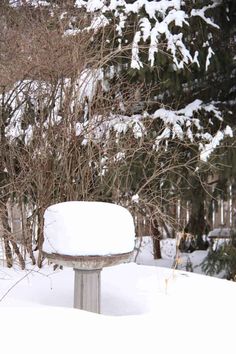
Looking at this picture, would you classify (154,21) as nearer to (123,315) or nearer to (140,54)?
(140,54)

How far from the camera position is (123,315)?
12.0ft

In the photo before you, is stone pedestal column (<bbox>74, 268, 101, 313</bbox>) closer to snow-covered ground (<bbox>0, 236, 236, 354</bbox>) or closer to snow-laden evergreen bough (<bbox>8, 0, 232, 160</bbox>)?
snow-covered ground (<bbox>0, 236, 236, 354</bbox>)

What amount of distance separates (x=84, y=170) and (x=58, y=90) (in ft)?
2.88

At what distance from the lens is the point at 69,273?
4641mm

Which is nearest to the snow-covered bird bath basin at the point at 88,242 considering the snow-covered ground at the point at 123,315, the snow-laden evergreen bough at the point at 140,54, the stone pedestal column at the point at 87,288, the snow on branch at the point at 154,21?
the stone pedestal column at the point at 87,288

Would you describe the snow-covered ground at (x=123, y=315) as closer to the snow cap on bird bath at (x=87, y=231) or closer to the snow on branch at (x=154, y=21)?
the snow cap on bird bath at (x=87, y=231)

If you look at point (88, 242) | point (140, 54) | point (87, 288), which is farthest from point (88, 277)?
point (140, 54)

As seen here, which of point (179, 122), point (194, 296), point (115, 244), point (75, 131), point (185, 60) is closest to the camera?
point (115, 244)

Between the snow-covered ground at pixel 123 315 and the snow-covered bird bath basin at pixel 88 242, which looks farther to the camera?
the snow-covered bird bath basin at pixel 88 242

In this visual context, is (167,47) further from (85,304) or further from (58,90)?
(85,304)

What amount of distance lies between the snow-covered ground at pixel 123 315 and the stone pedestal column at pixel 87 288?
0.13 metres

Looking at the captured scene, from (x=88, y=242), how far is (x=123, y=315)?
0.73 metres

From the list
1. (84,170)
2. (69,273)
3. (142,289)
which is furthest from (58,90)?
(142,289)

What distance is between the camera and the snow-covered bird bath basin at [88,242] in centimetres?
325
